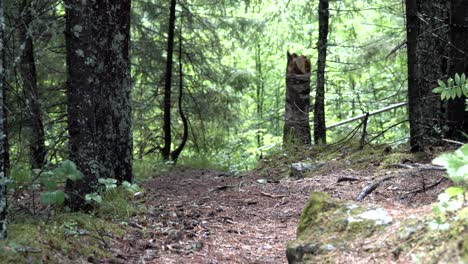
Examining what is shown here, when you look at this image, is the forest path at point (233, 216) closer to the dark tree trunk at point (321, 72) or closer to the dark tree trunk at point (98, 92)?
the dark tree trunk at point (98, 92)

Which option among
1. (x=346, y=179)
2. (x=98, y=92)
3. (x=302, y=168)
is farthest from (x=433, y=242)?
(x=302, y=168)

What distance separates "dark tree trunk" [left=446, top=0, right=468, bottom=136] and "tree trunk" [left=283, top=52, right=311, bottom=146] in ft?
14.9

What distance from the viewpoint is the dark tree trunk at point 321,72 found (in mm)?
9659

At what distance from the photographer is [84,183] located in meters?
4.90

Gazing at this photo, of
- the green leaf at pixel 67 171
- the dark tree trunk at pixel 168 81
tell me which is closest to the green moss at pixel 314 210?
the green leaf at pixel 67 171

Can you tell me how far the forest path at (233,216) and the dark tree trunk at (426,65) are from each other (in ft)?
3.14

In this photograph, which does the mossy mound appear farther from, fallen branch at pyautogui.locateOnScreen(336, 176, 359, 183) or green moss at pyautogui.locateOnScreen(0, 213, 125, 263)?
fallen branch at pyautogui.locateOnScreen(336, 176, 359, 183)

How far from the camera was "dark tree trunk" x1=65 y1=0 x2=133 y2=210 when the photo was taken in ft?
16.0

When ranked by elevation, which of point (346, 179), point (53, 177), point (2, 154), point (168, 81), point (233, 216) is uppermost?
point (168, 81)

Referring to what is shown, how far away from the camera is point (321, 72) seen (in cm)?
969

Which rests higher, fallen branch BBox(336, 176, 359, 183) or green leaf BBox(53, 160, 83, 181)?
green leaf BBox(53, 160, 83, 181)

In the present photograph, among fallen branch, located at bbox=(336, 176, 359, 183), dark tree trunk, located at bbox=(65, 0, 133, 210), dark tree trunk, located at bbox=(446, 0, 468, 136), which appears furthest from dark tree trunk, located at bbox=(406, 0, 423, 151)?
dark tree trunk, located at bbox=(65, 0, 133, 210)

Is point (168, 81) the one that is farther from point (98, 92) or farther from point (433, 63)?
point (433, 63)

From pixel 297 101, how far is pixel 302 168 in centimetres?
327
